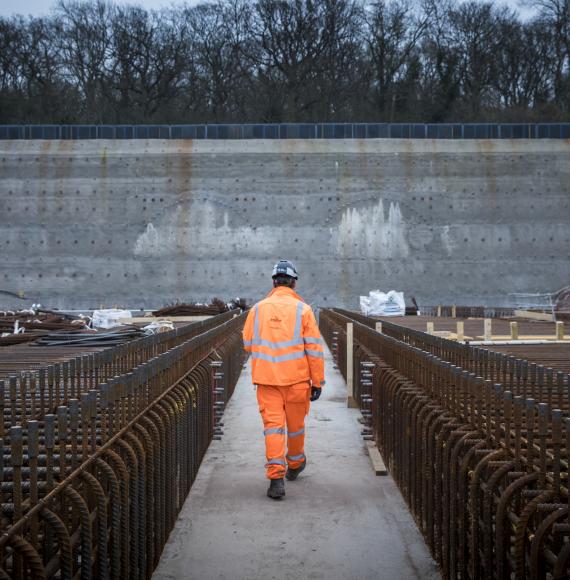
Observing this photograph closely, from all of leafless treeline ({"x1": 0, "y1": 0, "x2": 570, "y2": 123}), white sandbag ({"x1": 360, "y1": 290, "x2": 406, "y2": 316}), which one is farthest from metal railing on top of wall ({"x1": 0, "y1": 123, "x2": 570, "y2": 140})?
white sandbag ({"x1": 360, "y1": 290, "x2": 406, "y2": 316})

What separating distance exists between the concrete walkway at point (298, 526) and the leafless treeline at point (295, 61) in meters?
49.6

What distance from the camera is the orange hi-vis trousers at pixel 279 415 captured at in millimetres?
5738

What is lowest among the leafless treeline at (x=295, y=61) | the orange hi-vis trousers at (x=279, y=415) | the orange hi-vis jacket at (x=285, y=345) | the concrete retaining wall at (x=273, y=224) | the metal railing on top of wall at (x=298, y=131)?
the orange hi-vis trousers at (x=279, y=415)

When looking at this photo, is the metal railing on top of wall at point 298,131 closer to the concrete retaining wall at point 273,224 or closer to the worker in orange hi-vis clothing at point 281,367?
the concrete retaining wall at point 273,224

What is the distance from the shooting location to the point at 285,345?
5.86 meters

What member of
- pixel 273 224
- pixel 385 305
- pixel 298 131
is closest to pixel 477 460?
pixel 385 305

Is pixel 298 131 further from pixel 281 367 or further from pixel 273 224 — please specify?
pixel 281 367

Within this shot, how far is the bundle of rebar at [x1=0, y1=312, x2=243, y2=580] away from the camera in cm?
266

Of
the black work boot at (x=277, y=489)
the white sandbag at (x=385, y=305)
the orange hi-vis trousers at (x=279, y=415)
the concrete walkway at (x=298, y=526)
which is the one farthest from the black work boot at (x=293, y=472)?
the white sandbag at (x=385, y=305)

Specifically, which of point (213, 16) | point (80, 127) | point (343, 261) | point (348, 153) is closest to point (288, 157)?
point (348, 153)

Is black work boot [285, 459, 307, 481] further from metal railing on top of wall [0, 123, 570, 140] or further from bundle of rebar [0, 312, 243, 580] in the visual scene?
metal railing on top of wall [0, 123, 570, 140]

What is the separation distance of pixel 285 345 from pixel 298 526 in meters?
1.30

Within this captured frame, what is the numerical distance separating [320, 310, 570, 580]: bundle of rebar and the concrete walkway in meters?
0.22

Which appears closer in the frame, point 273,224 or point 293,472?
point 293,472
